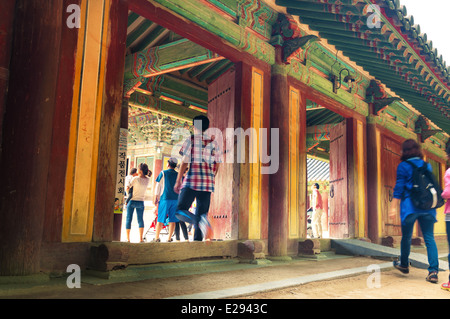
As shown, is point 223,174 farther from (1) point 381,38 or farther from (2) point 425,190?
(1) point 381,38

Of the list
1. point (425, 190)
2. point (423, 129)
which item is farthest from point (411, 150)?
point (423, 129)

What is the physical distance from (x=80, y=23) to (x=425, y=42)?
4.92 metres

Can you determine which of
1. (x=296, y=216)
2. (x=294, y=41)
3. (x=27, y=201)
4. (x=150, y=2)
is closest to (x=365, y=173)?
(x=296, y=216)

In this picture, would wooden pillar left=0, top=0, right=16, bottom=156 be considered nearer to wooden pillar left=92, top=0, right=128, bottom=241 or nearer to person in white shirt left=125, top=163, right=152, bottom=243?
wooden pillar left=92, top=0, right=128, bottom=241

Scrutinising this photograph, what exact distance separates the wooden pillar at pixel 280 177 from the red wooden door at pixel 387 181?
164 inches

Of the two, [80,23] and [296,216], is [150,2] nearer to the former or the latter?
[80,23]

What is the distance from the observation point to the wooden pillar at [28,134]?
102 inches

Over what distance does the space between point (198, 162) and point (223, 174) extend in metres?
1.10

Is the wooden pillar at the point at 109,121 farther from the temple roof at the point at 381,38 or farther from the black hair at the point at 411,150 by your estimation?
the black hair at the point at 411,150

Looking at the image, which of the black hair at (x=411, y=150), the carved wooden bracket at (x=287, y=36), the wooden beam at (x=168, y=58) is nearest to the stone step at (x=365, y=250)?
the black hair at (x=411, y=150)

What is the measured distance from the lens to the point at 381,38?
544cm

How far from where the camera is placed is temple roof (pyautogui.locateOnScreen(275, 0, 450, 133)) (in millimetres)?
4930

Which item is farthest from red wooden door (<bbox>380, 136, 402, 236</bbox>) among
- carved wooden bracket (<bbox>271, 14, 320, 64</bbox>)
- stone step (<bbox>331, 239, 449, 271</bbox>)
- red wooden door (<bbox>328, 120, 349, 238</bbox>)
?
carved wooden bracket (<bbox>271, 14, 320, 64</bbox>)
